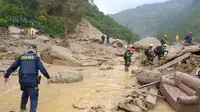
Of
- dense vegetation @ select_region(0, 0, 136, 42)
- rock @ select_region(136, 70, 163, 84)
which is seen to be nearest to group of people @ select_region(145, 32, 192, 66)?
rock @ select_region(136, 70, 163, 84)

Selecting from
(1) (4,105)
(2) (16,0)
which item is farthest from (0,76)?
(2) (16,0)

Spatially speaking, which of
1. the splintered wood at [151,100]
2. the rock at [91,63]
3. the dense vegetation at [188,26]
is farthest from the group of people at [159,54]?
the dense vegetation at [188,26]

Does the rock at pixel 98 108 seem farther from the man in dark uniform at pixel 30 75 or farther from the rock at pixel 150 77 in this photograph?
the rock at pixel 150 77

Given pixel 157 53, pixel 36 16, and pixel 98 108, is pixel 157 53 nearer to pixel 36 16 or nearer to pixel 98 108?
pixel 98 108

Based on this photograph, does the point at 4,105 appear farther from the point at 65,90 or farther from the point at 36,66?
the point at 65,90

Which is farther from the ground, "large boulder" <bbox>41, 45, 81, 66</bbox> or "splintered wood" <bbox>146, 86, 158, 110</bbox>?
"large boulder" <bbox>41, 45, 81, 66</bbox>

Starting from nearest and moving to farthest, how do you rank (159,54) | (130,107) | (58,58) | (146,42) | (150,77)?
(130,107) < (150,77) < (159,54) < (58,58) < (146,42)

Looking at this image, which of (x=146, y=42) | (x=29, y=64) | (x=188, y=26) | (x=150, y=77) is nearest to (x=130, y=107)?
(x=29, y=64)

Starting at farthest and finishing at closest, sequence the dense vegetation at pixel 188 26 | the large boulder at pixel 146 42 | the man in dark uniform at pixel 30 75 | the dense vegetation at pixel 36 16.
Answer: the dense vegetation at pixel 188 26, the dense vegetation at pixel 36 16, the large boulder at pixel 146 42, the man in dark uniform at pixel 30 75

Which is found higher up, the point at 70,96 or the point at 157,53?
the point at 157,53

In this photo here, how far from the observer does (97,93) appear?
1051 cm

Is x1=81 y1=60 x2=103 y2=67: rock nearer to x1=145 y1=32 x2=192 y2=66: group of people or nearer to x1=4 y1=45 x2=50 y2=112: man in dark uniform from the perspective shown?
x1=145 y1=32 x2=192 y2=66: group of people

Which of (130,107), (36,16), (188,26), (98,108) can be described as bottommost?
(98,108)

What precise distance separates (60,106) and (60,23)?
32.1 meters
